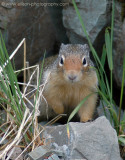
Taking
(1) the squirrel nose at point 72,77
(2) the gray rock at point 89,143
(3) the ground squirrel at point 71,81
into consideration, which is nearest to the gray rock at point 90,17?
(3) the ground squirrel at point 71,81

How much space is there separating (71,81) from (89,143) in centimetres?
83

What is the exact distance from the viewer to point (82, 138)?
122 inches

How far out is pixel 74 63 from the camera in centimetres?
367

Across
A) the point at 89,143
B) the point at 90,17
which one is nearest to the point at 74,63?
the point at 89,143

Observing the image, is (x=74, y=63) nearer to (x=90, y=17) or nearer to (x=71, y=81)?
(x=71, y=81)

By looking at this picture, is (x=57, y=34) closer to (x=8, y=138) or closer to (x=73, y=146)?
(x=8, y=138)

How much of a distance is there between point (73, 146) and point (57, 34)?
9.15ft

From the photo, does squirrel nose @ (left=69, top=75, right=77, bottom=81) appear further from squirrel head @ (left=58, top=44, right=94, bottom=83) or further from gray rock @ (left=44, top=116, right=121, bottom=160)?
gray rock @ (left=44, top=116, right=121, bottom=160)

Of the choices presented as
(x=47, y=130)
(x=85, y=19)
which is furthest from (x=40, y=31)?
(x=47, y=130)

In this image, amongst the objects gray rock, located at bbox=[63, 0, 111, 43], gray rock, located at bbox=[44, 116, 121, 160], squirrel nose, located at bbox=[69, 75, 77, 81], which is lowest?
gray rock, located at bbox=[44, 116, 121, 160]

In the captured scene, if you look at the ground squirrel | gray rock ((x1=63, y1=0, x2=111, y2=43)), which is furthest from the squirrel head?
gray rock ((x1=63, y1=0, x2=111, y2=43))

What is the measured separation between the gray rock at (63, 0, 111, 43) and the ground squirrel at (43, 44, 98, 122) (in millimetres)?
769

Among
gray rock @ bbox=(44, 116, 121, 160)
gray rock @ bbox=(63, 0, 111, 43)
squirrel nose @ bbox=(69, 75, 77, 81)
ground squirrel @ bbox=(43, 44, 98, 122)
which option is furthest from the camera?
gray rock @ bbox=(63, 0, 111, 43)

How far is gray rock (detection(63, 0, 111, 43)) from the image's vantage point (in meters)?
4.72
